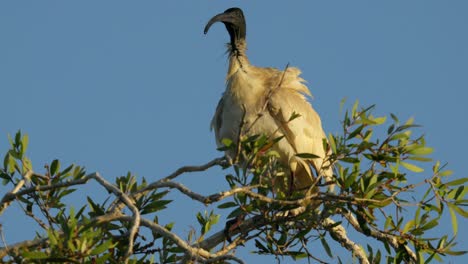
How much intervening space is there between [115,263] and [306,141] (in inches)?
139

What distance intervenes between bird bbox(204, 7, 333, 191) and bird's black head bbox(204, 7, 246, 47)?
0.5 inches

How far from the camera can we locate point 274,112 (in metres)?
8.48

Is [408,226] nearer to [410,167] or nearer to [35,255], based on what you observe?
[410,167]

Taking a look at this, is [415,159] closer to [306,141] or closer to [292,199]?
[292,199]

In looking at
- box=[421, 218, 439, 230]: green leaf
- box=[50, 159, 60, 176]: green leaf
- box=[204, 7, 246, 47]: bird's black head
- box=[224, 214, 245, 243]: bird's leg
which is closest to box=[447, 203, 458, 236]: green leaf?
box=[421, 218, 439, 230]: green leaf

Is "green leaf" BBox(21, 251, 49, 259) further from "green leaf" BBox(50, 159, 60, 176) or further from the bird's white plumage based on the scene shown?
the bird's white plumage

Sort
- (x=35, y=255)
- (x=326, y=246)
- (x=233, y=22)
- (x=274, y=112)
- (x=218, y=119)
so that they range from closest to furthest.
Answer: (x=35, y=255) → (x=326, y=246) → (x=274, y=112) → (x=218, y=119) → (x=233, y=22)

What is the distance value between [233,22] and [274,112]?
56.4 inches

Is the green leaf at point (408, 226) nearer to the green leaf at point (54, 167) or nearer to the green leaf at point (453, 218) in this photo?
the green leaf at point (453, 218)

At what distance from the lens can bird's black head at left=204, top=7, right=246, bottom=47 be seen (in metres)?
9.43

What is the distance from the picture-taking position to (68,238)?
16.1 ft

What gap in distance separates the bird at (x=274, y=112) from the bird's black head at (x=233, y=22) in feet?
0.04

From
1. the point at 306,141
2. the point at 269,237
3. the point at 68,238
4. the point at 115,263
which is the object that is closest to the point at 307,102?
the point at 306,141

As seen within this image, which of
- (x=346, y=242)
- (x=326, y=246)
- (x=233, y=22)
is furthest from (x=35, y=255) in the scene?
(x=233, y=22)
